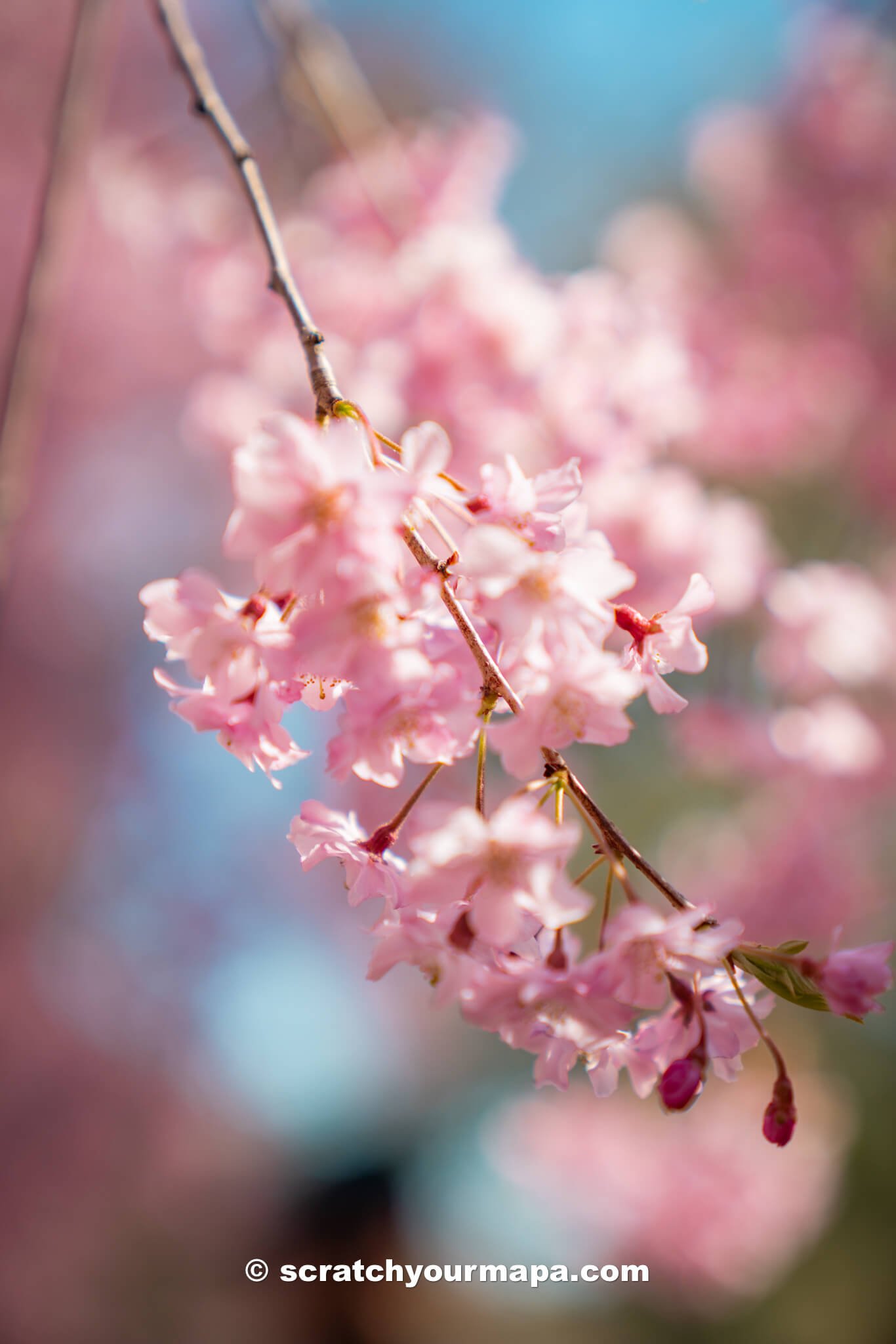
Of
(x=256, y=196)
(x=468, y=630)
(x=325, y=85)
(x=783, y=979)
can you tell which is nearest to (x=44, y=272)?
(x=256, y=196)

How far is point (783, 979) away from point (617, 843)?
0.42 feet

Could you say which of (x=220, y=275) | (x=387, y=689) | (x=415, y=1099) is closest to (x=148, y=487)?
(x=220, y=275)

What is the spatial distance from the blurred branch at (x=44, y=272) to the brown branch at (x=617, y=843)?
0.65 metres

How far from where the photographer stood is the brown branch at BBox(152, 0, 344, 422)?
497 mm

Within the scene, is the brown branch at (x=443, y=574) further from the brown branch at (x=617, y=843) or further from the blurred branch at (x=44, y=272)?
the blurred branch at (x=44, y=272)

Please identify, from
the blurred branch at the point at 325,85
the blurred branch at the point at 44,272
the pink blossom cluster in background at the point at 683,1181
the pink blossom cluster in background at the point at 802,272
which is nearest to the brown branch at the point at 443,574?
the blurred branch at the point at 44,272

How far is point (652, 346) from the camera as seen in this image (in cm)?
150

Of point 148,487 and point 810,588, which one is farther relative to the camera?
point 148,487

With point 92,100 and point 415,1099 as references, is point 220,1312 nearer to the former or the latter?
point 415,1099

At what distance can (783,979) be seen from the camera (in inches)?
19.0

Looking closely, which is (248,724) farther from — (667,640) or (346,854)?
(667,640)

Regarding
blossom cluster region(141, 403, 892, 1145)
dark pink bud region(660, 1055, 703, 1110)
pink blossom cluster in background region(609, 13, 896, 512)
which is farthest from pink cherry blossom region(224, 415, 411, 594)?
pink blossom cluster in background region(609, 13, 896, 512)

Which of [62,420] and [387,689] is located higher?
[62,420]

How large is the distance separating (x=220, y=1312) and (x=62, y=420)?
4201mm
